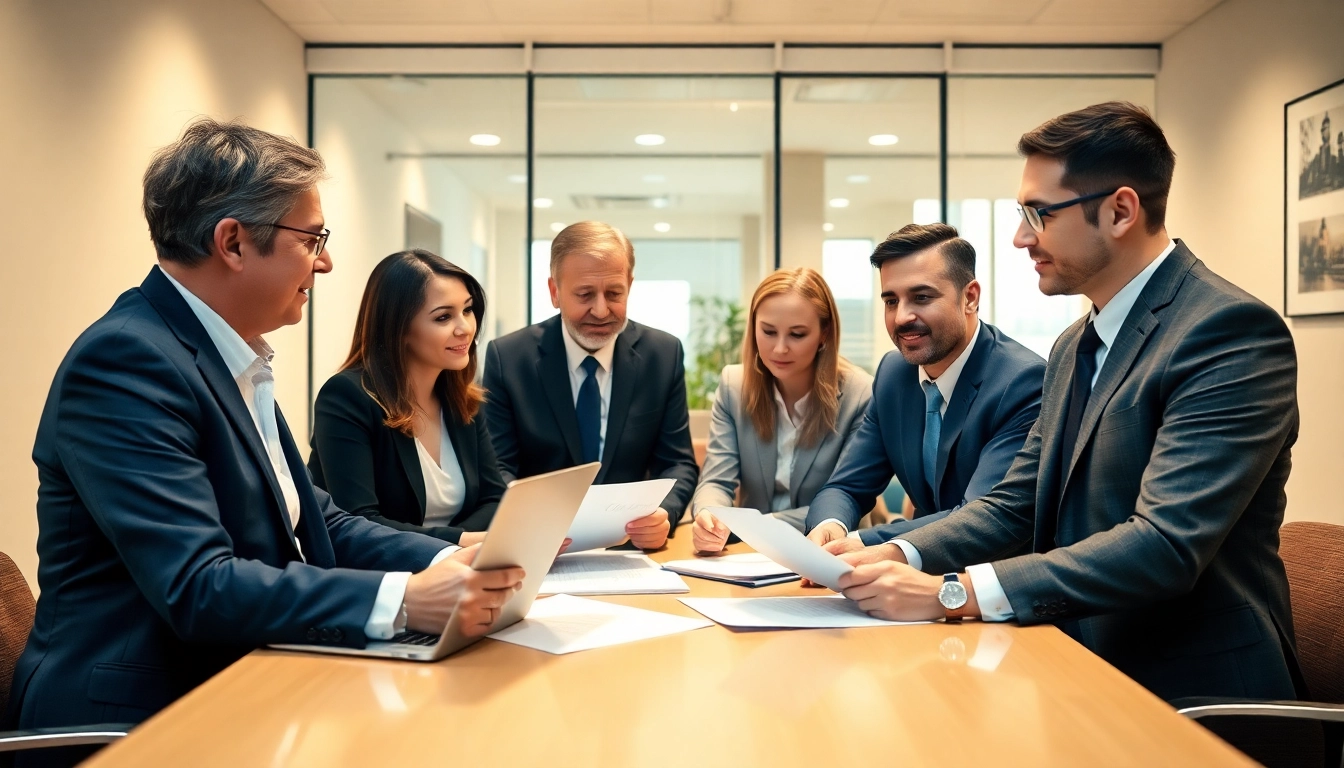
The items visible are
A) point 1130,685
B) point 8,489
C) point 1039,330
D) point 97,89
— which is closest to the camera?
point 1130,685

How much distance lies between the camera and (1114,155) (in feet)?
→ 6.08

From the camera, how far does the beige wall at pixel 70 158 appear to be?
143 inches

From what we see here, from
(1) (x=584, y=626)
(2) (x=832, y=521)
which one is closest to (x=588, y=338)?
(2) (x=832, y=521)

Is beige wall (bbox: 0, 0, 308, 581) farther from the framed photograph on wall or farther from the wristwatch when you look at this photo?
the framed photograph on wall

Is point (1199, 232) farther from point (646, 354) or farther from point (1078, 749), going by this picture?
point (1078, 749)

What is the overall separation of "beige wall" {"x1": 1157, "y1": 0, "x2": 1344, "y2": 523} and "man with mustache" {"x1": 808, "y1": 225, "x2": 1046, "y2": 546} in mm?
3192

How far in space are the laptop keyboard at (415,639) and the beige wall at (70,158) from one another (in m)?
2.93

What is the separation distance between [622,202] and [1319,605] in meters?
5.41

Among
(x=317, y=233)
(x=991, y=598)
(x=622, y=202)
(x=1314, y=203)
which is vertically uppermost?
(x=622, y=202)

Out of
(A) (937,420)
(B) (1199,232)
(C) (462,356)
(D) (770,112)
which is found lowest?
(A) (937,420)

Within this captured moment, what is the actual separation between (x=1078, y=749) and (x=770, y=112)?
596 centimetres

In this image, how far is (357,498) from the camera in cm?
247

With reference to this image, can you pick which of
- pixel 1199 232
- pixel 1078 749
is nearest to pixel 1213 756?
pixel 1078 749

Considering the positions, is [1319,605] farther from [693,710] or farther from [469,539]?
[469,539]
